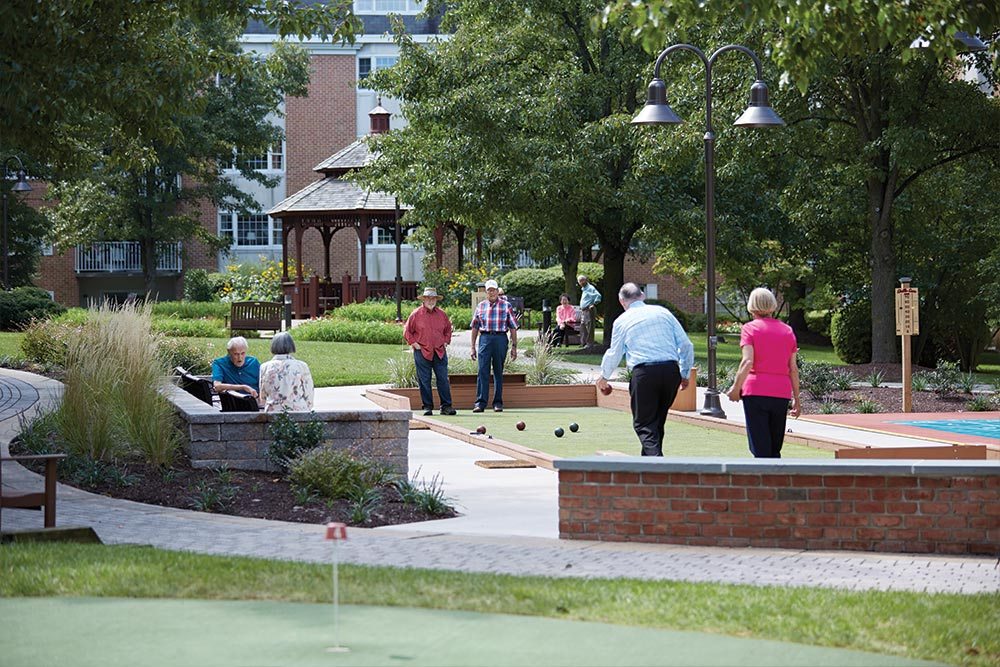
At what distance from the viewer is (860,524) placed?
9070mm

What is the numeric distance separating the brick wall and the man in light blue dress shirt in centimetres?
251

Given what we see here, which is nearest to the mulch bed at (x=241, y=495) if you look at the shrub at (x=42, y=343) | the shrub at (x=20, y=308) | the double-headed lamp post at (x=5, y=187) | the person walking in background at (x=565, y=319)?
the shrub at (x=42, y=343)

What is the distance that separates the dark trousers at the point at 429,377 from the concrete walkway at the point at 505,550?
746 centimetres

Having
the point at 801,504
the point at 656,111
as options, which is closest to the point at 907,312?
the point at 656,111

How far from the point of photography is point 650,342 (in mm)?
11766

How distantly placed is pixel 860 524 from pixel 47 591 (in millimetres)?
4964

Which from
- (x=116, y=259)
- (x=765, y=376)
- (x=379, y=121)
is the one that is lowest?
(x=765, y=376)

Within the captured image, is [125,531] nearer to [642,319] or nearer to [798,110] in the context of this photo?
[642,319]

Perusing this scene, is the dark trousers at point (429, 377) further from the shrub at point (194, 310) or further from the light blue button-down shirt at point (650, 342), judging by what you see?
the shrub at point (194, 310)

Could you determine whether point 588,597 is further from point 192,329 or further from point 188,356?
point 192,329

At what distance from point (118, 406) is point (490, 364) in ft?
25.4

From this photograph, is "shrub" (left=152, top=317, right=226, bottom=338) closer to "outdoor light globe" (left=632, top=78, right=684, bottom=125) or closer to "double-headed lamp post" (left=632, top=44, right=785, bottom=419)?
"double-headed lamp post" (left=632, top=44, right=785, bottom=419)

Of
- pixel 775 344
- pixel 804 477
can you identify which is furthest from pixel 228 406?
pixel 804 477

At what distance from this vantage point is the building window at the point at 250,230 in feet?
176
